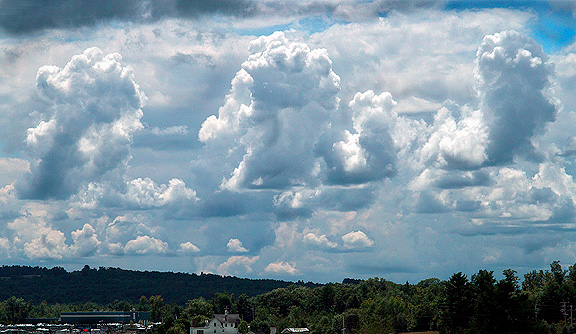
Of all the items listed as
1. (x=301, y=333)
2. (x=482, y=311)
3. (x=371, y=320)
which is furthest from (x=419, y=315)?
(x=482, y=311)

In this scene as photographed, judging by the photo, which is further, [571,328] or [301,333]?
[301,333]

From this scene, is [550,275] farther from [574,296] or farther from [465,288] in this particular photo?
[465,288]

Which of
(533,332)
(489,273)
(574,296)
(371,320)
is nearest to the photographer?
(533,332)

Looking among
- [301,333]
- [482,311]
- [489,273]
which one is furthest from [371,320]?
[482,311]

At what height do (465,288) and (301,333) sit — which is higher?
(465,288)

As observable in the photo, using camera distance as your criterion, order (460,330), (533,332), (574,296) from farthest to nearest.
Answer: (574,296) < (460,330) < (533,332)

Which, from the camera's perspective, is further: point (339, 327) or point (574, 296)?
point (339, 327)

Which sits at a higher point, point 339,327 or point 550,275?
point 550,275

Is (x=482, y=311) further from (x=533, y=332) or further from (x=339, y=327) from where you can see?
(x=339, y=327)

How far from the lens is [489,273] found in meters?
126

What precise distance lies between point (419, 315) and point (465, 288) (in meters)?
58.1

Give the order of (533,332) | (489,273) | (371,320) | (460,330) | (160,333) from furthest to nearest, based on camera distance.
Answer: (371,320) → (160,333) → (489,273) → (460,330) → (533,332)

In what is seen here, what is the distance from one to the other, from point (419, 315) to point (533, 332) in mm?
81214

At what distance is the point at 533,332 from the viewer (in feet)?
341
